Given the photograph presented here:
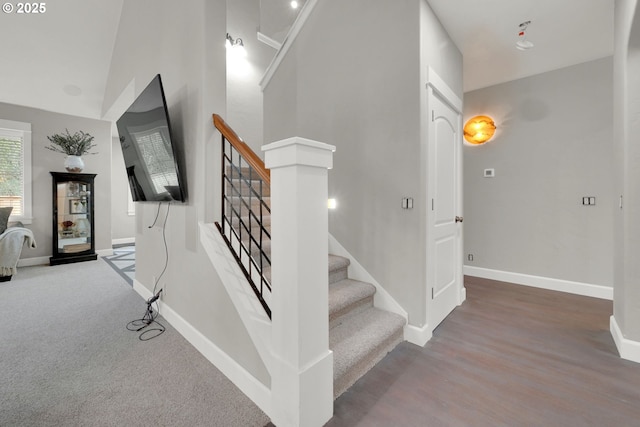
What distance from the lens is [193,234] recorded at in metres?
2.00

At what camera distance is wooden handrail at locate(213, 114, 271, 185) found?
4.75 feet

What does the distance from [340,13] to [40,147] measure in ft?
17.7

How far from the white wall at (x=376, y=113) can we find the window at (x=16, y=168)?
15.9 feet

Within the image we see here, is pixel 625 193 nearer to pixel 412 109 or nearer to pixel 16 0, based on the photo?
pixel 412 109

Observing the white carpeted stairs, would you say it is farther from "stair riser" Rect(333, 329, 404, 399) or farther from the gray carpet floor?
the gray carpet floor

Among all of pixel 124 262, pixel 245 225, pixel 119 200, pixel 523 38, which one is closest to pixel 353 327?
pixel 245 225

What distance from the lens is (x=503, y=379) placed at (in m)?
1.67

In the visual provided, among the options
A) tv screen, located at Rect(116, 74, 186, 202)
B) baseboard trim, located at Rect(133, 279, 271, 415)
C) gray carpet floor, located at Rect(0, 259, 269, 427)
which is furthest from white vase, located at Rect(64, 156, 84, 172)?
baseboard trim, located at Rect(133, 279, 271, 415)

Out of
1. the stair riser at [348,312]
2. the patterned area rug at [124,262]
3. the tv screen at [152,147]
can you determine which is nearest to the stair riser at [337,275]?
the stair riser at [348,312]

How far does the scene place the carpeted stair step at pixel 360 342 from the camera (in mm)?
1574

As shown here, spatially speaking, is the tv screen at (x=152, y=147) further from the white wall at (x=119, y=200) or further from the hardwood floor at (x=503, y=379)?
the white wall at (x=119, y=200)

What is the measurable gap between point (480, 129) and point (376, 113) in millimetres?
2184

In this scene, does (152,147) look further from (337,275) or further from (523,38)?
(523,38)

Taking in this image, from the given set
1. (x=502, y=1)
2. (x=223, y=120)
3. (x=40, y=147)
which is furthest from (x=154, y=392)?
(x=40, y=147)
